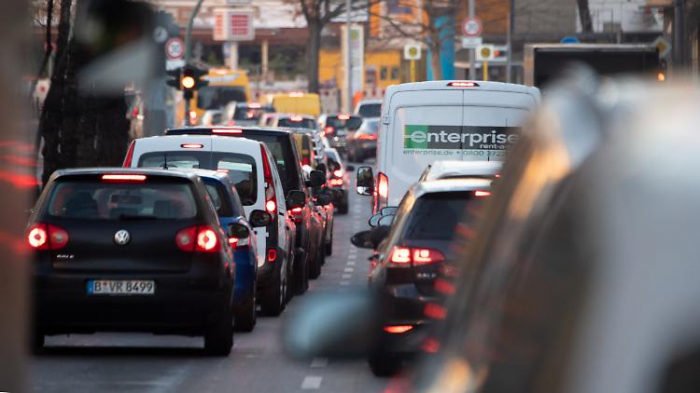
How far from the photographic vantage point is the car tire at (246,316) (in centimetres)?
1526

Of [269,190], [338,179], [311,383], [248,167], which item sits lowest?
[311,383]

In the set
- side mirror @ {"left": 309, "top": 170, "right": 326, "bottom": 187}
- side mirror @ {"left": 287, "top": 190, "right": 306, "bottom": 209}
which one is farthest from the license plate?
side mirror @ {"left": 309, "top": 170, "right": 326, "bottom": 187}

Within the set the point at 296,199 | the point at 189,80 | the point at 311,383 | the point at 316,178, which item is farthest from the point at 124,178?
the point at 189,80

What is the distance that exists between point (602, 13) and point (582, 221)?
223 feet

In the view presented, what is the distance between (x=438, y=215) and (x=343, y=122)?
165ft

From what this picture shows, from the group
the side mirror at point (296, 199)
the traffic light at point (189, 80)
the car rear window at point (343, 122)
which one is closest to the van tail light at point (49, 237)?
the side mirror at point (296, 199)

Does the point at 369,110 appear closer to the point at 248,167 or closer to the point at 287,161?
the point at 287,161

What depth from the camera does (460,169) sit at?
14.0 metres

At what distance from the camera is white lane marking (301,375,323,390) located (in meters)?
11.7

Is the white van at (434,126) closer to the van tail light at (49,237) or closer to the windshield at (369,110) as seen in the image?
the van tail light at (49,237)

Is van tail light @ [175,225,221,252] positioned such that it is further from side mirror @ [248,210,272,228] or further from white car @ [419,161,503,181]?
side mirror @ [248,210,272,228]

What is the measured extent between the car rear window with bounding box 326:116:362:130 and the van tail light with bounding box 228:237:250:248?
45.6m

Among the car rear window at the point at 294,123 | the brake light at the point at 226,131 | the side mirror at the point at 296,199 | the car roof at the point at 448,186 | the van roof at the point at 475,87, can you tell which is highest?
the van roof at the point at 475,87

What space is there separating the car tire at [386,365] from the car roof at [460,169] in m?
1.69
